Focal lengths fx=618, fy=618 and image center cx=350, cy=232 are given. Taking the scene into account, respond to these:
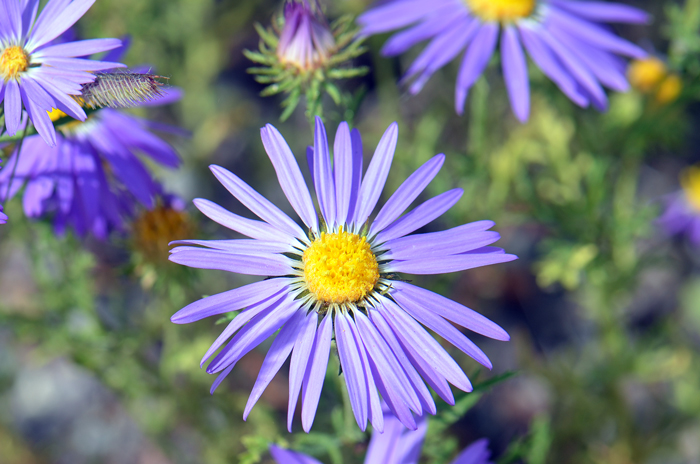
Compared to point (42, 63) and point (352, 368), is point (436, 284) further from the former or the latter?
point (42, 63)

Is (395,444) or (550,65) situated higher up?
(550,65)

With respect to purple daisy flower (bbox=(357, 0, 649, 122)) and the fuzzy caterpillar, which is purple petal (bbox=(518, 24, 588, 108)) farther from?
the fuzzy caterpillar

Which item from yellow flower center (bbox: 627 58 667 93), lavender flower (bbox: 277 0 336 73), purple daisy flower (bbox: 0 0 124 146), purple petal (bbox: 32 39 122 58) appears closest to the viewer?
purple daisy flower (bbox: 0 0 124 146)

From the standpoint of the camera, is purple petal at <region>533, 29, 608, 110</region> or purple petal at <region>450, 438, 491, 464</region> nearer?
purple petal at <region>450, 438, 491, 464</region>

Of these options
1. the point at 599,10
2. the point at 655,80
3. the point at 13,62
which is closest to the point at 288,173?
the point at 13,62

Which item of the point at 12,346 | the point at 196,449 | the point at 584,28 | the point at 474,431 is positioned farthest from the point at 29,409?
the point at 584,28

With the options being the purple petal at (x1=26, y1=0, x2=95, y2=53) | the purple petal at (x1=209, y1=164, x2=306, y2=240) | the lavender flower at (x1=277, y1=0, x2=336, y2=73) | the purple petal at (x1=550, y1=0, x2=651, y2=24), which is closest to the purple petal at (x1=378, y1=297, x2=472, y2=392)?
the purple petal at (x1=209, y1=164, x2=306, y2=240)
